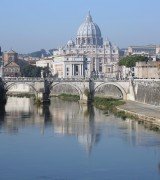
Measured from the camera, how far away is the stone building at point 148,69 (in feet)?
151

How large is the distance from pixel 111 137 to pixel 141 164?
16.6ft

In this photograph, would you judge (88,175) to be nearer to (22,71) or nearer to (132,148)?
(132,148)

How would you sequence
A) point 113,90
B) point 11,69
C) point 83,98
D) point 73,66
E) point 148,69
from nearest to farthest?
1. point 83,98
2. point 113,90
3. point 148,69
4. point 73,66
5. point 11,69

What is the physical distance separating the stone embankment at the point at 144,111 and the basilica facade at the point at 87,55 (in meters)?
36.0

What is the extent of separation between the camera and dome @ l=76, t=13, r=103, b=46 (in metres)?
93.6

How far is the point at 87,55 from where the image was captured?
279 feet

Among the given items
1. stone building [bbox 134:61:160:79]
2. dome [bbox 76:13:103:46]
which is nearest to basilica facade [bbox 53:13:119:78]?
dome [bbox 76:13:103:46]

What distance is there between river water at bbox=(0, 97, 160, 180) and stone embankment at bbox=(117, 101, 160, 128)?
2.01 ft

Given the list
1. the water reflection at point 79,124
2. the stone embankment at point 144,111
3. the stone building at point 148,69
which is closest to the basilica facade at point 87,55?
the stone building at point 148,69

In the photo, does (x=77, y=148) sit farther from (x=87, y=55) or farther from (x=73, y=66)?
(x=87, y=55)

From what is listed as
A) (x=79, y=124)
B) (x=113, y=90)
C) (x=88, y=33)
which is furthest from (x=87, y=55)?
(x=79, y=124)

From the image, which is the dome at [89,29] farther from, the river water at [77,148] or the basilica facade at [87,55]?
the river water at [77,148]

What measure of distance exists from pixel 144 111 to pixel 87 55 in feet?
180

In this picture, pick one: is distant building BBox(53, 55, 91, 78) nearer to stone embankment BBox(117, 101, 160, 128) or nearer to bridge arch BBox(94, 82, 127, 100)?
bridge arch BBox(94, 82, 127, 100)
